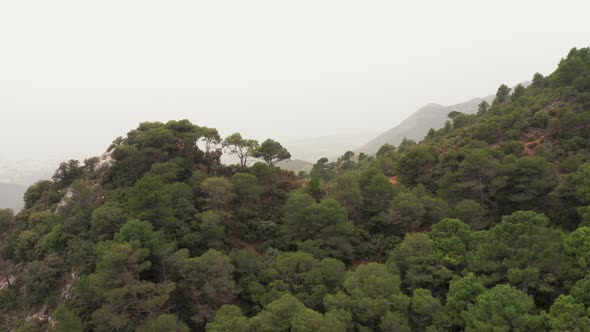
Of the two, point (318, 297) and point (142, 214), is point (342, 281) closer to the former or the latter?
point (318, 297)

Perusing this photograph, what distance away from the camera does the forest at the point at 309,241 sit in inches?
975

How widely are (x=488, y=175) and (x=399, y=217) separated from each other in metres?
12.6

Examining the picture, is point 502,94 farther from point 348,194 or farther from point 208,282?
point 208,282

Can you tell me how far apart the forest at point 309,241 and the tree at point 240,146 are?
0.71 ft

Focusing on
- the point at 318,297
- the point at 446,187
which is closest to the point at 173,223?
the point at 318,297

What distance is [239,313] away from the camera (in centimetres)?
2533

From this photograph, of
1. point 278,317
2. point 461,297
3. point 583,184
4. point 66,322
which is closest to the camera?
point 278,317

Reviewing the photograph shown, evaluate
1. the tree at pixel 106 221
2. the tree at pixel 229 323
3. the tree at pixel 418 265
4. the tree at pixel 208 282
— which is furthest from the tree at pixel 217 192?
the tree at pixel 418 265

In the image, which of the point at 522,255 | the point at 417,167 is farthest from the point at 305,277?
the point at 417,167

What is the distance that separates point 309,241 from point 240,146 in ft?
68.1

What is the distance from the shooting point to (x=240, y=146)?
163 feet

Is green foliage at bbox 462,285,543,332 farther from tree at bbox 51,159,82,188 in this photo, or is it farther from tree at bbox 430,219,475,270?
tree at bbox 51,159,82,188

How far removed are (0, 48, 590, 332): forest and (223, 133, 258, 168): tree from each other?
217mm

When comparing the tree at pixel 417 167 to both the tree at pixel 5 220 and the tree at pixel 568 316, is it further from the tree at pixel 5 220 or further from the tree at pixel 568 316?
the tree at pixel 5 220
